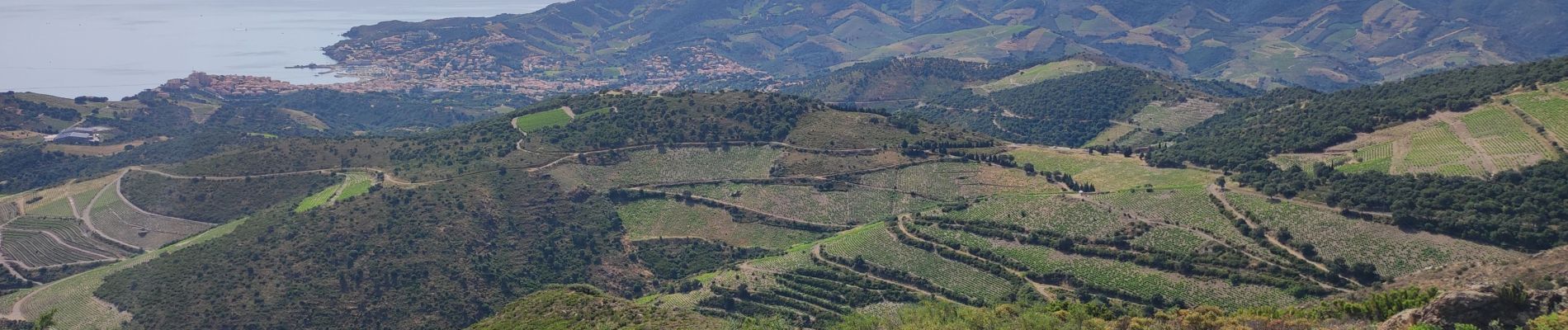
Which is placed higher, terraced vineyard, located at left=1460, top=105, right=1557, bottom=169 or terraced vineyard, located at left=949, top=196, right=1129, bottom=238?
terraced vineyard, located at left=1460, top=105, right=1557, bottom=169

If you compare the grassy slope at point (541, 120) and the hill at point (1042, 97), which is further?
the hill at point (1042, 97)

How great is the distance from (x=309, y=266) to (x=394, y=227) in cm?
766

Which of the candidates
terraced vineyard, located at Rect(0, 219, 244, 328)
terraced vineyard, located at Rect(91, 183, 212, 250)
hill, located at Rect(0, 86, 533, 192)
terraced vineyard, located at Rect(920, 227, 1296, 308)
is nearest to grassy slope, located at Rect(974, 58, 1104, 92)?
hill, located at Rect(0, 86, 533, 192)

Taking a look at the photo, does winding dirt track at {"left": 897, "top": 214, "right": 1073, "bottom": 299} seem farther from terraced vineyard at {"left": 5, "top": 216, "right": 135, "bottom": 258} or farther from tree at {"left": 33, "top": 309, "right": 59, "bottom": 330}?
terraced vineyard at {"left": 5, "top": 216, "right": 135, "bottom": 258}

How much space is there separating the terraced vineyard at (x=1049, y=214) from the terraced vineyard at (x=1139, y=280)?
3.19 meters

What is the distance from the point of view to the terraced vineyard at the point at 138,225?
88.6 meters

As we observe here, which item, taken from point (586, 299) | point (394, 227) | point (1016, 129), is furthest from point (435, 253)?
point (1016, 129)

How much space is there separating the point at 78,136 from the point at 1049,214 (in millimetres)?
123782

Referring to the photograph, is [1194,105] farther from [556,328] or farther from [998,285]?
[556,328]

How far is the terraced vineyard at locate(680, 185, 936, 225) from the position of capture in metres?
84.8

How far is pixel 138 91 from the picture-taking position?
562 feet

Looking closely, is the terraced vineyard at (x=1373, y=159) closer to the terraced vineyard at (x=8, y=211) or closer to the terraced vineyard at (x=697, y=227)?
the terraced vineyard at (x=697, y=227)

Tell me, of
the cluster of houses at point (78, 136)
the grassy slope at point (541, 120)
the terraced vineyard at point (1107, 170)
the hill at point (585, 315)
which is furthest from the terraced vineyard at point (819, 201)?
the cluster of houses at point (78, 136)

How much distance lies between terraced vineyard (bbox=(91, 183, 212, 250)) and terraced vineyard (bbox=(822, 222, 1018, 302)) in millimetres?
58685
